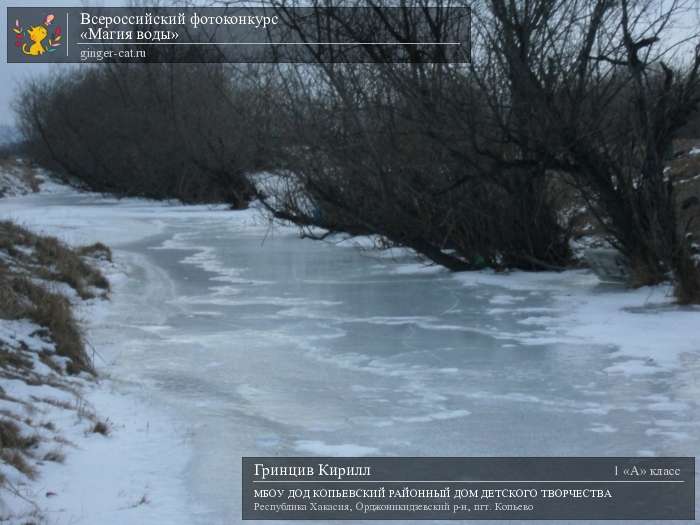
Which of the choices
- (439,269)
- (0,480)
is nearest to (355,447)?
(0,480)

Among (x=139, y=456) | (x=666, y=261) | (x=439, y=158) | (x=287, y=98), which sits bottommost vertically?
(x=139, y=456)

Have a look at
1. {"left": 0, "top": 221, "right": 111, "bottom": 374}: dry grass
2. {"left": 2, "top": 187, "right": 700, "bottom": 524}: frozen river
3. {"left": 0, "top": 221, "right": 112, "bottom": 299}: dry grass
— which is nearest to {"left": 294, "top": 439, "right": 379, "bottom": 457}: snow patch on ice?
{"left": 2, "top": 187, "right": 700, "bottom": 524}: frozen river

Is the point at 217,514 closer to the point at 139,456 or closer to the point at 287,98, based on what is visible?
the point at 139,456

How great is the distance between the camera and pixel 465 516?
379cm

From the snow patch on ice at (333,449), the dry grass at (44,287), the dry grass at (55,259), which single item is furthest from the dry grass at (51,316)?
the snow patch on ice at (333,449)

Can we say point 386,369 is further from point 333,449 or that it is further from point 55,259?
point 55,259

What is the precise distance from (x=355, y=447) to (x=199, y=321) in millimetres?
4178

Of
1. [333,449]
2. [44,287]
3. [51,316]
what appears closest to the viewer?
[333,449]

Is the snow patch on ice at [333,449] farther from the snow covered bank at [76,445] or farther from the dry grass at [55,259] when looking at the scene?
the dry grass at [55,259]

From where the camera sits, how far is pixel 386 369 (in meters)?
6.55

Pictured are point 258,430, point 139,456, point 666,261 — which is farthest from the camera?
point 666,261

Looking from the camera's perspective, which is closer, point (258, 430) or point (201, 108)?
point (258, 430)

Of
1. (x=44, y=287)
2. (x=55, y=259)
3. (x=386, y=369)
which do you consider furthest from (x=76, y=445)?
(x=55, y=259)

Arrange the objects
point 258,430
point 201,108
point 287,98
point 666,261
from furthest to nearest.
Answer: point 201,108
point 287,98
point 666,261
point 258,430
